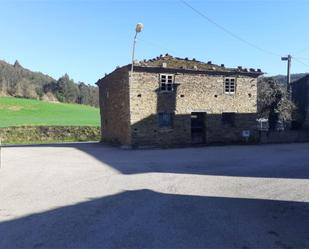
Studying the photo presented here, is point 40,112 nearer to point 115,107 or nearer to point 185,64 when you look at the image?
point 115,107

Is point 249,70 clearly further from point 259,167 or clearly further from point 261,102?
point 259,167

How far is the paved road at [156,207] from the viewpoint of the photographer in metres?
5.91

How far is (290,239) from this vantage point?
5.96m

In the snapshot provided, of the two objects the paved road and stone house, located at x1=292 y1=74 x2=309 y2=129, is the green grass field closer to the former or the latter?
stone house, located at x1=292 y1=74 x2=309 y2=129

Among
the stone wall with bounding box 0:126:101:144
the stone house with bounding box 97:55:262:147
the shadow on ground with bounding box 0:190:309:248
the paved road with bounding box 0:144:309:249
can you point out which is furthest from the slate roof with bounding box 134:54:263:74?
the shadow on ground with bounding box 0:190:309:248

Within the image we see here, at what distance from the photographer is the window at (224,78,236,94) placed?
28.1 m

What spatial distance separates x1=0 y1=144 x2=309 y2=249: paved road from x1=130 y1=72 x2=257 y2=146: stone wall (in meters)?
11.1

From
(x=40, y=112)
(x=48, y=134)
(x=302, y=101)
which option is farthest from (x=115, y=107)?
(x=40, y=112)

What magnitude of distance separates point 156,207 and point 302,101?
31003mm

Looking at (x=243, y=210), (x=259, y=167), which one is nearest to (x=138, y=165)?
(x=259, y=167)

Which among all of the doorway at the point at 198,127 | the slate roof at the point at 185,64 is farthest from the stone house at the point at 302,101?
the doorway at the point at 198,127

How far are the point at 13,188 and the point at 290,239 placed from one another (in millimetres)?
7430

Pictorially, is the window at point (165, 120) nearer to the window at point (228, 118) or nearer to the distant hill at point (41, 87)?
the window at point (228, 118)

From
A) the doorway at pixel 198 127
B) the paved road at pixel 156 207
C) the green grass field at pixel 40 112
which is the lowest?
the paved road at pixel 156 207
